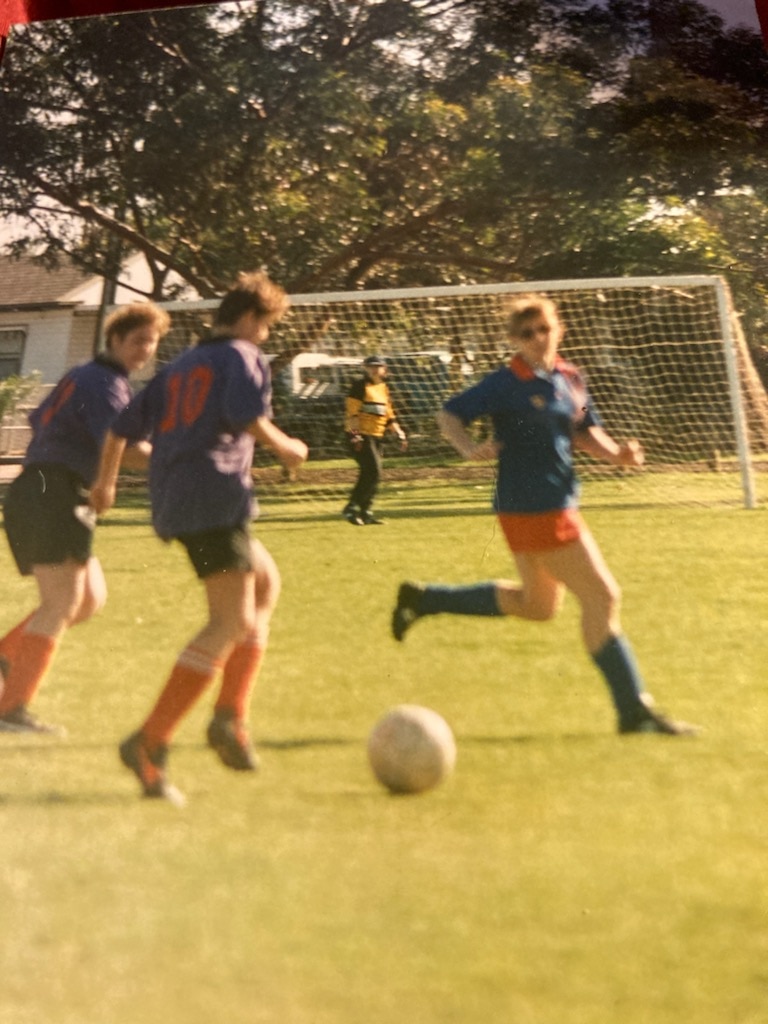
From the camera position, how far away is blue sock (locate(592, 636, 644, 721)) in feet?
5.41

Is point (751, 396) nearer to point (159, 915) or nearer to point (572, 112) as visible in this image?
point (572, 112)

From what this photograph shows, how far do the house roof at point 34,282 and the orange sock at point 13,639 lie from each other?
1.63ft

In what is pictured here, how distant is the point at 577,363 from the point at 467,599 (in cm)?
38

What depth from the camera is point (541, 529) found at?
5.61 feet

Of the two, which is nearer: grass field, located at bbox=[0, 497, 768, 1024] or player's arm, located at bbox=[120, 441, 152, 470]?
grass field, located at bbox=[0, 497, 768, 1024]

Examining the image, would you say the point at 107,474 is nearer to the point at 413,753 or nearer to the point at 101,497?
the point at 101,497

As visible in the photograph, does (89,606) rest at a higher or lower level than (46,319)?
lower

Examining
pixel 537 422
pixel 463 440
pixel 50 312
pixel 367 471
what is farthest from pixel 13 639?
pixel 537 422

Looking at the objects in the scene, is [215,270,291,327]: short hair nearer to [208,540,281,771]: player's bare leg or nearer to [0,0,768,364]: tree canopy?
[0,0,768,364]: tree canopy

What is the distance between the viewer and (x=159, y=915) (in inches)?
63.1

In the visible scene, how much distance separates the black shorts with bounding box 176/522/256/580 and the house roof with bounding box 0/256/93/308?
1.41 feet

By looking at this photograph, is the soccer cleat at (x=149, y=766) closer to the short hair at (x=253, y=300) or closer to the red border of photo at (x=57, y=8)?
the short hair at (x=253, y=300)

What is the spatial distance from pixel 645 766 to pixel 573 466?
1.42ft

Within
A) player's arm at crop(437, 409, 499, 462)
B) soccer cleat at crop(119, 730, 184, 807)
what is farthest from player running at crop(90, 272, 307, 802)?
player's arm at crop(437, 409, 499, 462)
